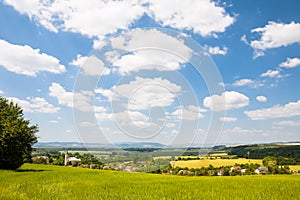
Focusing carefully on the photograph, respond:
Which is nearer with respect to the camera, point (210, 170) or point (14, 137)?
point (14, 137)

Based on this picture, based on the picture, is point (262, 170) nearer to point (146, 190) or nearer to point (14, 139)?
point (14, 139)

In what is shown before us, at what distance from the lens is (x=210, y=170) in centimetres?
5691

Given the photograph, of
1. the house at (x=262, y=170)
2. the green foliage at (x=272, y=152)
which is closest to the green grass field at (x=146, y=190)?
the house at (x=262, y=170)

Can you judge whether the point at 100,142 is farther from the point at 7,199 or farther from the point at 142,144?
the point at 7,199

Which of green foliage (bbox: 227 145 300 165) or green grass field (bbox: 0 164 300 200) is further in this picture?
green foliage (bbox: 227 145 300 165)

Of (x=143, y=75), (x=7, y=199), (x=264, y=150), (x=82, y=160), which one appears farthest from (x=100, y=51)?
(x=264, y=150)

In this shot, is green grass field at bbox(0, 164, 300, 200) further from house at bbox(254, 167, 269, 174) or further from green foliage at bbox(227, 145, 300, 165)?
green foliage at bbox(227, 145, 300, 165)

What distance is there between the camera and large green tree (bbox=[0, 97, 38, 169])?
93.5 feet

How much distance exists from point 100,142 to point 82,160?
1809 inches

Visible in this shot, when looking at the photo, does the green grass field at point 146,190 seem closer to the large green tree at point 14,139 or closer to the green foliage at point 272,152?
the large green tree at point 14,139

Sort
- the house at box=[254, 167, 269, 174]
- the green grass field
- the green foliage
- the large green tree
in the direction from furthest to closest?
the green foliage → the house at box=[254, 167, 269, 174] → the large green tree → the green grass field

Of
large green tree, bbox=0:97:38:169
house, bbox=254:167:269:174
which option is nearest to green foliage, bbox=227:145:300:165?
house, bbox=254:167:269:174

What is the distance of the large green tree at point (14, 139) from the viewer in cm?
2848

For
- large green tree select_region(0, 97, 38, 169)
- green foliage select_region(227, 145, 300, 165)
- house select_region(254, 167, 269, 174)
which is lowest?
house select_region(254, 167, 269, 174)
